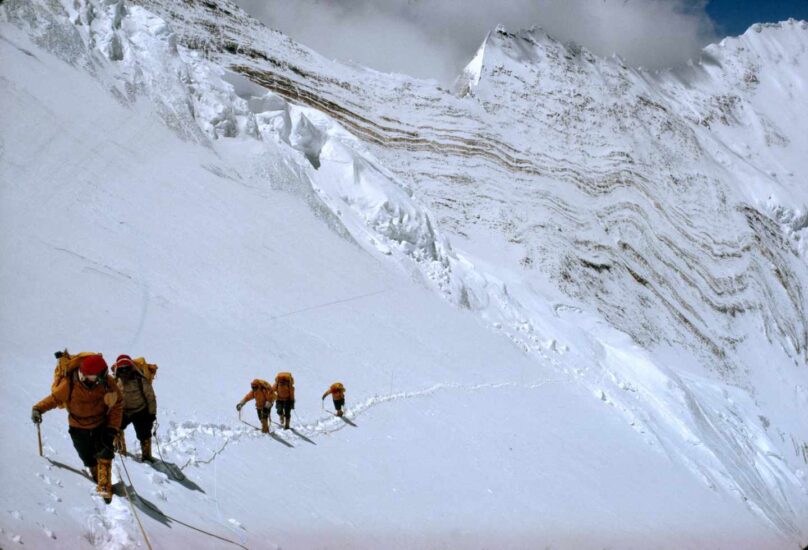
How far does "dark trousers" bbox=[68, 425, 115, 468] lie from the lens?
633cm

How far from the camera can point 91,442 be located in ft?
20.9

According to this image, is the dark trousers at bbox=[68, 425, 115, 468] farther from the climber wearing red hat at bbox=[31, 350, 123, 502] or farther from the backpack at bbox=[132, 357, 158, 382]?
the backpack at bbox=[132, 357, 158, 382]

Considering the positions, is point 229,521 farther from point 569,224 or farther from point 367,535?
point 569,224

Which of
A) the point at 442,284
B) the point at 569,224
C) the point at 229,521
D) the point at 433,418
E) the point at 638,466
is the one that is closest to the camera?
the point at 229,521

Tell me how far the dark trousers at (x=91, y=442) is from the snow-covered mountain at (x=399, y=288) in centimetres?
26

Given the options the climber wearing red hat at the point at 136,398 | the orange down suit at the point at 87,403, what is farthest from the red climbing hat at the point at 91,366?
the climber wearing red hat at the point at 136,398

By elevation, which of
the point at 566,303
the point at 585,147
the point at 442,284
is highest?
the point at 585,147

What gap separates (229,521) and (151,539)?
1.33 metres

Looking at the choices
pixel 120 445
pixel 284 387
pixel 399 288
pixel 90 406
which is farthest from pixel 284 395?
pixel 399 288

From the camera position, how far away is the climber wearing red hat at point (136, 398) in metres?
7.35

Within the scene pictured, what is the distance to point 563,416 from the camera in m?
22.1

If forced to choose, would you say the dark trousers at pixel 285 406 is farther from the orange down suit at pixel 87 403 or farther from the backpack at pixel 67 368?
the backpack at pixel 67 368

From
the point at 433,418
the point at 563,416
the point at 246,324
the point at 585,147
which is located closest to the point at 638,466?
the point at 563,416

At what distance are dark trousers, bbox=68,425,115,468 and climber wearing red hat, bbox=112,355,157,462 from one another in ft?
2.59
